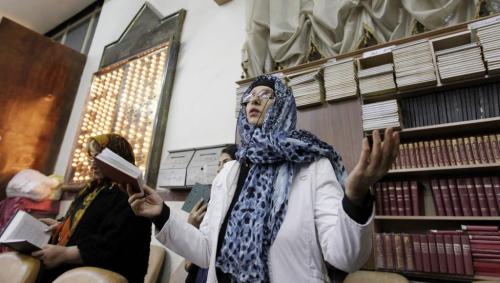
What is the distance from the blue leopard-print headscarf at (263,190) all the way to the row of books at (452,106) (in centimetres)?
107

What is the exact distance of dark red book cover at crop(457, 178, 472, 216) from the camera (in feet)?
4.85

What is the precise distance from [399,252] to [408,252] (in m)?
0.04

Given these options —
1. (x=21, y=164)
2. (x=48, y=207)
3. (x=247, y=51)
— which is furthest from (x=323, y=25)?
(x=21, y=164)

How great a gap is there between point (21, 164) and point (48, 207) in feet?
2.50

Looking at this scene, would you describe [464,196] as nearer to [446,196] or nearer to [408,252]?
[446,196]

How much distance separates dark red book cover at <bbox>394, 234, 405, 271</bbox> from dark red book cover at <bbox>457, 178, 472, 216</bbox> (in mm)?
355

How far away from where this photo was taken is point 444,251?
145cm

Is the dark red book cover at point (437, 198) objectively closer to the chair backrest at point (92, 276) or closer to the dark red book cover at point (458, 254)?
the dark red book cover at point (458, 254)

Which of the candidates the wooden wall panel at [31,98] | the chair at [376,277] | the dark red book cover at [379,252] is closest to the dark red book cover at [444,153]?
the dark red book cover at [379,252]

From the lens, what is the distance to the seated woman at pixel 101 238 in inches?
50.4

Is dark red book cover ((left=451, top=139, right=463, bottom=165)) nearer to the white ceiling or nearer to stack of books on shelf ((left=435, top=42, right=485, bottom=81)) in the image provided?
stack of books on shelf ((left=435, top=42, right=485, bottom=81))

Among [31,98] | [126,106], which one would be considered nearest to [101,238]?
[126,106]

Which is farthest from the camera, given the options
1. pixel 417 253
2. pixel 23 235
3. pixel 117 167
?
pixel 417 253

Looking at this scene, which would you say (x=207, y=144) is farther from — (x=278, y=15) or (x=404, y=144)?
(x=404, y=144)
